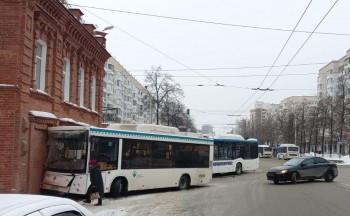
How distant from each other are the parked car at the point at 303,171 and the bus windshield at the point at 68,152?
12.6m

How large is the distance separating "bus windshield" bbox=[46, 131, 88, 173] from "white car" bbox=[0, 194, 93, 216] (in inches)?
527

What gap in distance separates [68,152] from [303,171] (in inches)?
567

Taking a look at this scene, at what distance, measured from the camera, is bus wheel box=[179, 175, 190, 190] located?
894 inches

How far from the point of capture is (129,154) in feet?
62.7

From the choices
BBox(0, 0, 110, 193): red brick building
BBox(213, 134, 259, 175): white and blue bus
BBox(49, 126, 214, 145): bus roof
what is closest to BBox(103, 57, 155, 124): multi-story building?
BBox(213, 134, 259, 175): white and blue bus

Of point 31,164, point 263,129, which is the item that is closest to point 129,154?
point 31,164

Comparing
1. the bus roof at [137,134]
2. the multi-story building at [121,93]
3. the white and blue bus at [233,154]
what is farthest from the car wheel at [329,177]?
the multi-story building at [121,93]

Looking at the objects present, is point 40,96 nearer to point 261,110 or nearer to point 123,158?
point 123,158

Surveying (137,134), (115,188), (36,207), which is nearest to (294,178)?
(137,134)

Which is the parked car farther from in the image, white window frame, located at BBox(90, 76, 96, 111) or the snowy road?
white window frame, located at BBox(90, 76, 96, 111)

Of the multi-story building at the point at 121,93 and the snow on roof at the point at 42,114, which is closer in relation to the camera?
the snow on roof at the point at 42,114

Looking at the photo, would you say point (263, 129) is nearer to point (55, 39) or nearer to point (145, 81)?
point (145, 81)

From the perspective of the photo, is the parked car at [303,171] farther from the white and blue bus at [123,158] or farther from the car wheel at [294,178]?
the white and blue bus at [123,158]

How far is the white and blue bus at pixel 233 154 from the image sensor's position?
33469mm
